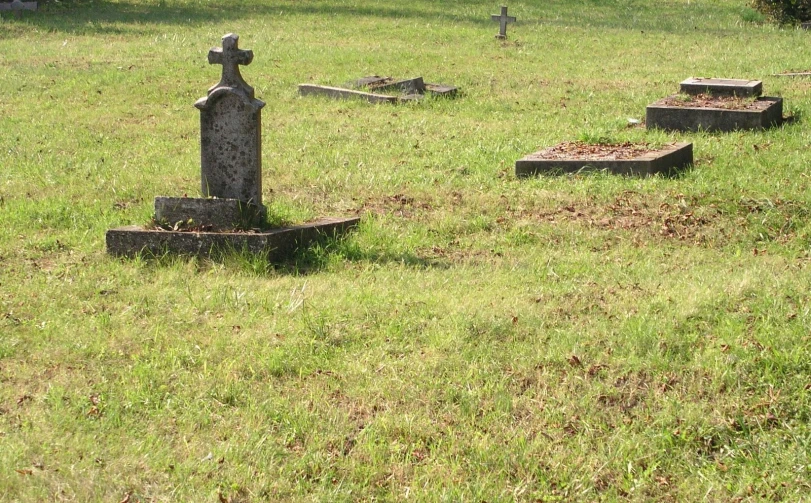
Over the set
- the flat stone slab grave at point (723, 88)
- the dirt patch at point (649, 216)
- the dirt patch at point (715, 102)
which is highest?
the flat stone slab grave at point (723, 88)

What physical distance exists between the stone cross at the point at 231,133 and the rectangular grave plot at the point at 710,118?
5370mm

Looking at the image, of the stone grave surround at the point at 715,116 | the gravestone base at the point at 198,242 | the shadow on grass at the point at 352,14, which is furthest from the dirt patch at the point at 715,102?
the shadow on grass at the point at 352,14

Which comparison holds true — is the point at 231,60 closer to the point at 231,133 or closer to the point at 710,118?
the point at 231,133

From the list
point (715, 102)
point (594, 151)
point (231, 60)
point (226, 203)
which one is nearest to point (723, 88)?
point (715, 102)

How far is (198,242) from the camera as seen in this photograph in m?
7.05

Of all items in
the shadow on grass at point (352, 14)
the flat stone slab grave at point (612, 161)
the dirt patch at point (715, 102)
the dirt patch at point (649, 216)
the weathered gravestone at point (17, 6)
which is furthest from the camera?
the weathered gravestone at point (17, 6)

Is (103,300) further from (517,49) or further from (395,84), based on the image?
(517,49)

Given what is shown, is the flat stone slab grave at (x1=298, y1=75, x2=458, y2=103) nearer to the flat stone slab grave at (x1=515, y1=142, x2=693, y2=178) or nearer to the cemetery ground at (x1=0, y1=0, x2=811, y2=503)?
the cemetery ground at (x1=0, y1=0, x2=811, y2=503)

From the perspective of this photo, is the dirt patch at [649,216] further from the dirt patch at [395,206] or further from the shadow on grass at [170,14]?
the shadow on grass at [170,14]

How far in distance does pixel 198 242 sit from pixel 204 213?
294mm

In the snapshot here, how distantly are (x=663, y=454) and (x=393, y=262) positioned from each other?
301cm

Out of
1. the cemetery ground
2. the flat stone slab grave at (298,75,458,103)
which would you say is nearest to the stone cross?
the cemetery ground

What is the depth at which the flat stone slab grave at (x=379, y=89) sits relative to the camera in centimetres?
1392

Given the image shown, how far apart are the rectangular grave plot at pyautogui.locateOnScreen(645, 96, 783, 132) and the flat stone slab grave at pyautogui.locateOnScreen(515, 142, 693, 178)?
1.26 metres
